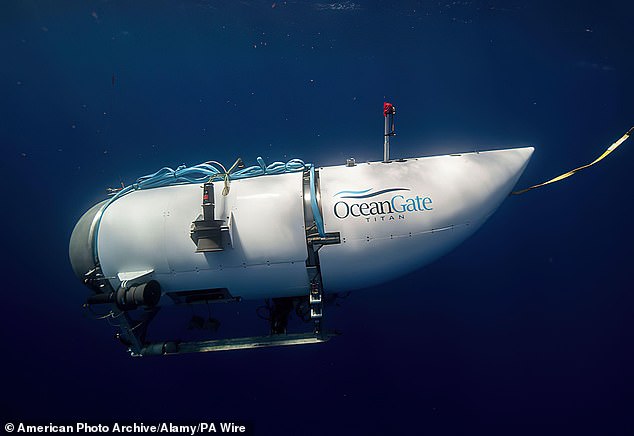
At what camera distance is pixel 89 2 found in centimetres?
377

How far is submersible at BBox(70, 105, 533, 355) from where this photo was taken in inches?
79.7

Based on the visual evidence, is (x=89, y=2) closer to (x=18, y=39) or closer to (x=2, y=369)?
(x=18, y=39)

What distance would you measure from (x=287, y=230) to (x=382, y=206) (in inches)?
28.3

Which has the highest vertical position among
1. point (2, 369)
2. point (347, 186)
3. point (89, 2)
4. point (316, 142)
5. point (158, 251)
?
point (89, 2)

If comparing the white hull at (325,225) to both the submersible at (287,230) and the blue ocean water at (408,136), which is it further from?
the blue ocean water at (408,136)

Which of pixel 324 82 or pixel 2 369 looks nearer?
pixel 324 82

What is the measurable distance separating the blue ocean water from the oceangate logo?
1737 mm

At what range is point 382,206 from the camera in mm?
2025

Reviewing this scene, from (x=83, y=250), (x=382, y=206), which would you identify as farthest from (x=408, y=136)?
(x=83, y=250)

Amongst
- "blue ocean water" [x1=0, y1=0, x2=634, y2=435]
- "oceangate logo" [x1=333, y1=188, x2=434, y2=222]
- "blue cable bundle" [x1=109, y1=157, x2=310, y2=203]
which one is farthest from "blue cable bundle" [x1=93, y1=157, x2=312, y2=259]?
"blue ocean water" [x1=0, y1=0, x2=634, y2=435]

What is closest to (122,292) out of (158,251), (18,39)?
(158,251)

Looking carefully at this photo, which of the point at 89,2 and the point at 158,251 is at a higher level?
the point at 89,2

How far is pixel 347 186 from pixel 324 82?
2.33 meters

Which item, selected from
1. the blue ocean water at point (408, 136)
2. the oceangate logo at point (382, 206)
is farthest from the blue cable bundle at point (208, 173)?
the blue ocean water at point (408, 136)
